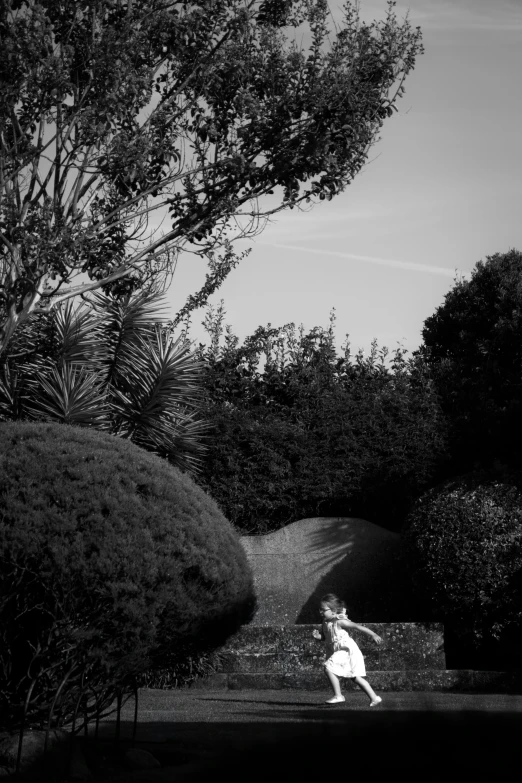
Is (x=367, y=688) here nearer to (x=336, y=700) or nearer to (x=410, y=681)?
(x=336, y=700)

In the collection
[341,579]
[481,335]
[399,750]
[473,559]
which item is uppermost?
[481,335]

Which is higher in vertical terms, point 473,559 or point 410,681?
point 473,559

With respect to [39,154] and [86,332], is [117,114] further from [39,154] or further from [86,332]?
[86,332]

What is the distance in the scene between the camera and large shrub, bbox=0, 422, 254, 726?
5230 mm

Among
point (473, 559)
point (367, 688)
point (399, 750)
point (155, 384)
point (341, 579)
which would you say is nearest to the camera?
point (399, 750)

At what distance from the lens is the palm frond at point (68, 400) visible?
1175cm

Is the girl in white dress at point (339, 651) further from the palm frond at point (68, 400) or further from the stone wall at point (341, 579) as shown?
the palm frond at point (68, 400)

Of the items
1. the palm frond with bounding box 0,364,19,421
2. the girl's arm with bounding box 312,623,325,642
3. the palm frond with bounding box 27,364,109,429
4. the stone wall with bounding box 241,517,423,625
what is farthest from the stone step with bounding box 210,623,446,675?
the palm frond with bounding box 0,364,19,421

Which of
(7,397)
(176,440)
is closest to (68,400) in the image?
(7,397)

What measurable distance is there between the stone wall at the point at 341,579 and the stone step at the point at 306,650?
171cm

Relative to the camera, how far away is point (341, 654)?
9.01 metres

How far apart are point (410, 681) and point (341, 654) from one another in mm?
1526

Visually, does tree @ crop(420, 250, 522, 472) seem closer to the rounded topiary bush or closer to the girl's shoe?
the rounded topiary bush

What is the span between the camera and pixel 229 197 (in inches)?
468
